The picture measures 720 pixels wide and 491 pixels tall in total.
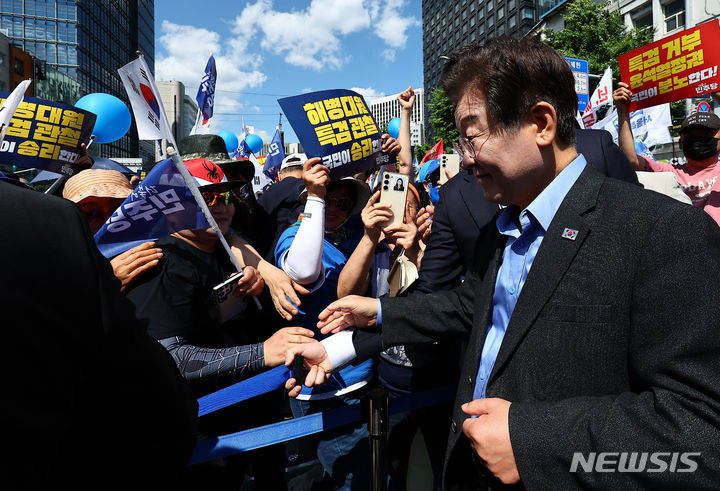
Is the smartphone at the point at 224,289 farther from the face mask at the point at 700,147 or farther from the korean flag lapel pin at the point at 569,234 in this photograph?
the face mask at the point at 700,147

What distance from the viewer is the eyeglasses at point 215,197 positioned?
7.24 ft

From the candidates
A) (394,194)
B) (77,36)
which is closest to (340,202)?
(394,194)

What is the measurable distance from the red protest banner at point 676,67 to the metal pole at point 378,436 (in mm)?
4036

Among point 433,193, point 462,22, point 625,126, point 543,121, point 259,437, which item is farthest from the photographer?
point 462,22

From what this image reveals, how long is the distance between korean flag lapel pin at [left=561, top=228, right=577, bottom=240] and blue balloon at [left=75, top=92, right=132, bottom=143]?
7897 mm

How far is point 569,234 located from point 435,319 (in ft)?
2.28

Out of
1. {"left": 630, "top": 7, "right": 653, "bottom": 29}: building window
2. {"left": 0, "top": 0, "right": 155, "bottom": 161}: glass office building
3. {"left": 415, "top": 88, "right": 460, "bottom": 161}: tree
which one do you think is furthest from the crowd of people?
{"left": 0, "top": 0, "right": 155, "bottom": 161}: glass office building

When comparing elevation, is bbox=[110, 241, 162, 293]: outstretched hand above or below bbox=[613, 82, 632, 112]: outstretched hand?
below

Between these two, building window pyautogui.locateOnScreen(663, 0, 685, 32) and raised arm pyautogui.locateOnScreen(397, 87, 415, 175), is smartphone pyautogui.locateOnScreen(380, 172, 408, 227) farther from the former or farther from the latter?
building window pyautogui.locateOnScreen(663, 0, 685, 32)

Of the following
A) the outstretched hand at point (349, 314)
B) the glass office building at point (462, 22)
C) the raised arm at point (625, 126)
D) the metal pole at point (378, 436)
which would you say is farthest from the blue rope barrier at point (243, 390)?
the glass office building at point (462, 22)

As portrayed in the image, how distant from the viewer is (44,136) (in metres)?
3.37

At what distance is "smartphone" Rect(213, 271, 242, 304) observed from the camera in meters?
1.88

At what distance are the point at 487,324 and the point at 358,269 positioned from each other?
881 millimetres

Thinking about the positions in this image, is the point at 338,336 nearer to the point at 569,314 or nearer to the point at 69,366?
the point at 569,314
